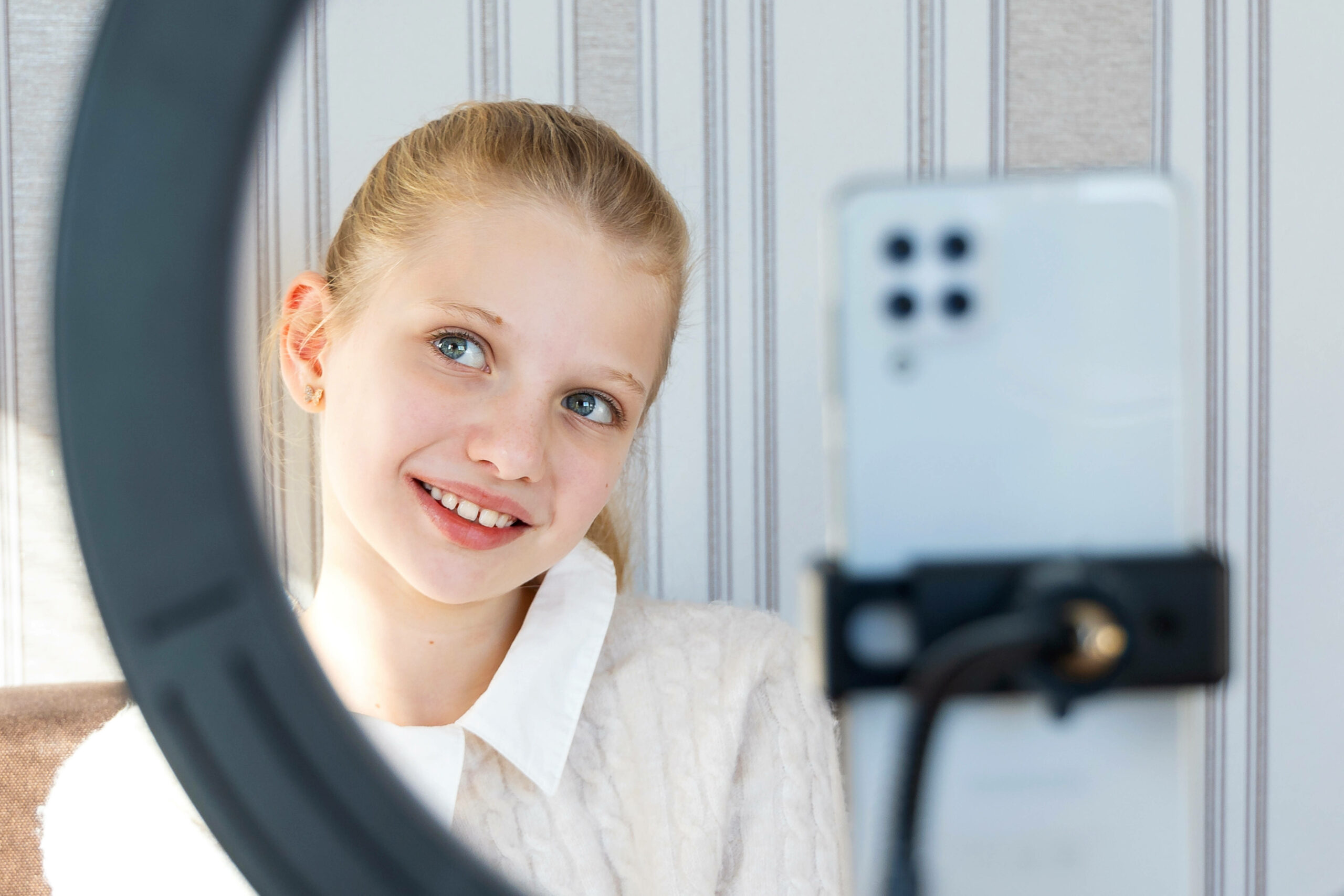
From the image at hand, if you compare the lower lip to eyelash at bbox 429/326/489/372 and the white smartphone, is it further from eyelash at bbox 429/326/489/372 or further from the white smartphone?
the white smartphone

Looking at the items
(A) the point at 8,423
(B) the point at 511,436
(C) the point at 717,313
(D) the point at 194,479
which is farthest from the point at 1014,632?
(A) the point at 8,423

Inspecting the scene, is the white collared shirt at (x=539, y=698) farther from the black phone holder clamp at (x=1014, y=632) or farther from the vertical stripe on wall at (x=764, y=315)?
the black phone holder clamp at (x=1014, y=632)

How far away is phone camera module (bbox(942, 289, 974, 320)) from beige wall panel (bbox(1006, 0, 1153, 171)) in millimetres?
608

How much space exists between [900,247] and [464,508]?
348 mm

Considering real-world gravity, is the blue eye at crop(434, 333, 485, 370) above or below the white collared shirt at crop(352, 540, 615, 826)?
above

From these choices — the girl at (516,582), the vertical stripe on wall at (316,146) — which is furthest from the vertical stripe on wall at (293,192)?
the girl at (516,582)

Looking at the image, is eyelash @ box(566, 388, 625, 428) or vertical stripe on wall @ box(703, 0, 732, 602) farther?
vertical stripe on wall @ box(703, 0, 732, 602)

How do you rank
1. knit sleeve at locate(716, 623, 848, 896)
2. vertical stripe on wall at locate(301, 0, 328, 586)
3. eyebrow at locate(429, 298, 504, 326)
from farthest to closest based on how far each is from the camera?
vertical stripe on wall at locate(301, 0, 328, 586), knit sleeve at locate(716, 623, 848, 896), eyebrow at locate(429, 298, 504, 326)

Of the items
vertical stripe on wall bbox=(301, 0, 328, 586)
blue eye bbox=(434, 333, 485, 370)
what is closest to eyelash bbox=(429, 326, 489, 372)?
blue eye bbox=(434, 333, 485, 370)

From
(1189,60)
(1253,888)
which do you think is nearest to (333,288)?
(1189,60)

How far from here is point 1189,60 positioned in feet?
2.47

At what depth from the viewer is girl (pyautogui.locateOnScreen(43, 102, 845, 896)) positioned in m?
0.48

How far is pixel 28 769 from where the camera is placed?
664 mm

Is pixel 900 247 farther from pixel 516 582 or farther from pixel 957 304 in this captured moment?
pixel 516 582
